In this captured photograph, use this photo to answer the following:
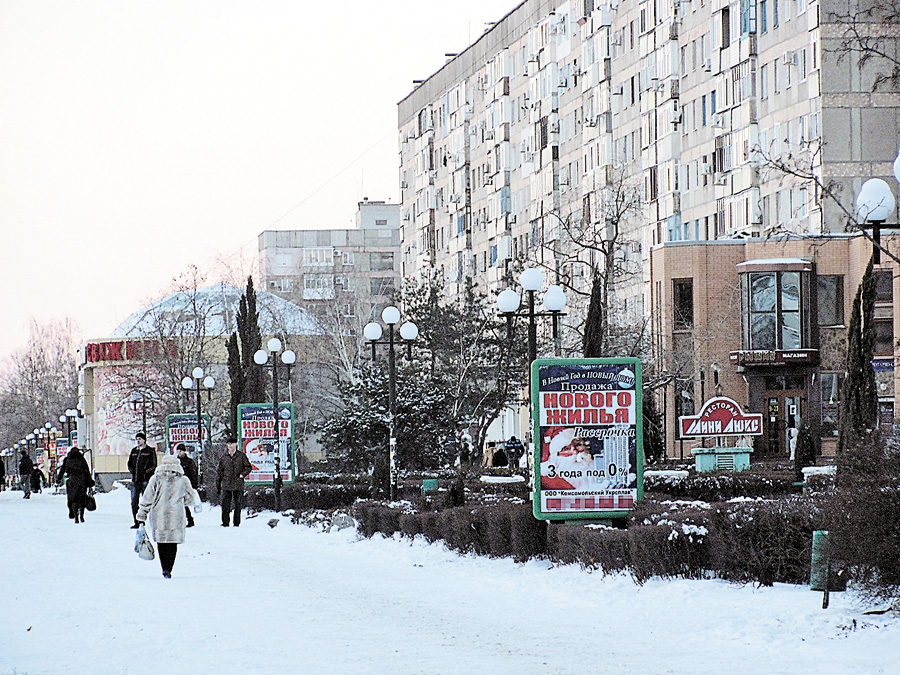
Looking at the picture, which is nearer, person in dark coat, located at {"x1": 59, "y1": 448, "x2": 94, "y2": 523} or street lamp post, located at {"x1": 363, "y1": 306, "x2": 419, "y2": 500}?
street lamp post, located at {"x1": 363, "y1": 306, "x2": 419, "y2": 500}

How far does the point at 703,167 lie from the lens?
63.1 m

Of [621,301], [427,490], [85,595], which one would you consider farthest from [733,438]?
[85,595]

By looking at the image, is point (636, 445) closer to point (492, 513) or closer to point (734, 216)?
point (492, 513)

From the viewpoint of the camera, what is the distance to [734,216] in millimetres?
60594

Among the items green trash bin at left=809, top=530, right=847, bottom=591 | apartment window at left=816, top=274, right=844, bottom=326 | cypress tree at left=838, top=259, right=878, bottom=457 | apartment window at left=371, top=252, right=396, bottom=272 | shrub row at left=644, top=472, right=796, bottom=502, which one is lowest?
shrub row at left=644, top=472, right=796, bottom=502

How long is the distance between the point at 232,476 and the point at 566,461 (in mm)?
11492

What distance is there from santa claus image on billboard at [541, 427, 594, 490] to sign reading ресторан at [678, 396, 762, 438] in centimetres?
1829

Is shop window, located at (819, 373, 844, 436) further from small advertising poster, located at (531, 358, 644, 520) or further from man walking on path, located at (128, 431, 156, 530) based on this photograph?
small advertising poster, located at (531, 358, 644, 520)

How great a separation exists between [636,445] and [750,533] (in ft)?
14.2

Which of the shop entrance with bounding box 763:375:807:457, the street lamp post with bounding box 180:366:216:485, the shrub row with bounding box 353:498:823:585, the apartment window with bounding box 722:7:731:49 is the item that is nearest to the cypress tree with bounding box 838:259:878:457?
the shrub row with bounding box 353:498:823:585

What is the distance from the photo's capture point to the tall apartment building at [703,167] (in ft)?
177

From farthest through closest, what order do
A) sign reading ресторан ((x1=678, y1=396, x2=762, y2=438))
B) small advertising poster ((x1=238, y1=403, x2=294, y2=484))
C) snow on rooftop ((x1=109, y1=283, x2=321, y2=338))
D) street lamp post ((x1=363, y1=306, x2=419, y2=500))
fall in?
snow on rooftop ((x1=109, y1=283, x2=321, y2=338))
sign reading ресторан ((x1=678, y1=396, x2=762, y2=438))
small advertising poster ((x1=238, y1=403, x2=294, y2=484))
street lamp post ((x1=363, y1=306, x2=419, y2=500))

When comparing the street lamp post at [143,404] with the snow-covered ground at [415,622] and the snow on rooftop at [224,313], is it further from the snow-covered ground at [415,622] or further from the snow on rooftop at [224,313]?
the snow-covered ground at [415,622]

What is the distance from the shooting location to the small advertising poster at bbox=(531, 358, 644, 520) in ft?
57.5
